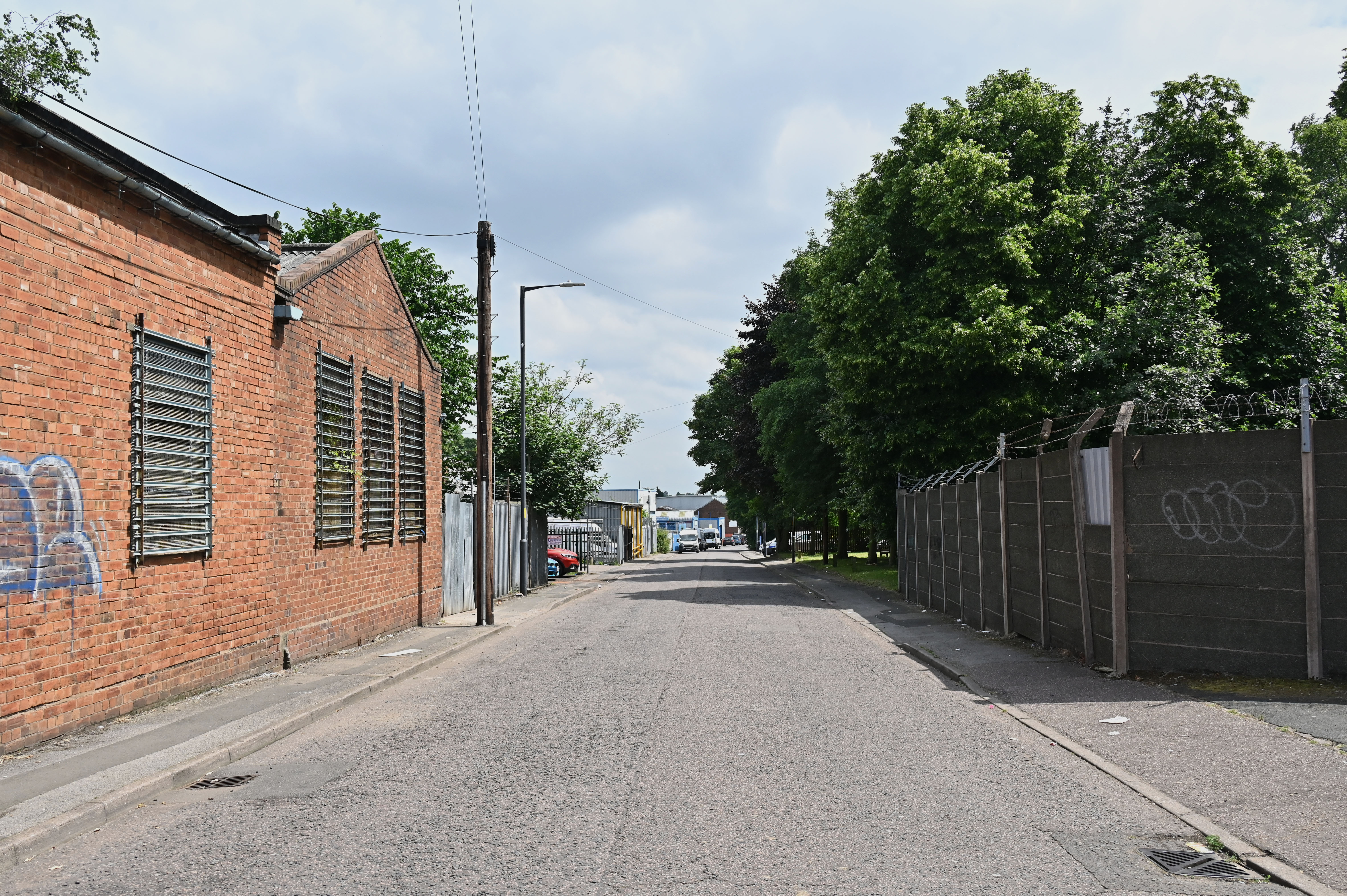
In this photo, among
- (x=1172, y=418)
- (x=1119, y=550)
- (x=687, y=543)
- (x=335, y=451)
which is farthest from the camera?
(x=687, y=543)

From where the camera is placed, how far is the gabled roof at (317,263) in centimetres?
1270

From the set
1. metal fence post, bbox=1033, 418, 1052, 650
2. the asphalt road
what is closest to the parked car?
metal fence post, bbox=1033, 418, 1052, 650

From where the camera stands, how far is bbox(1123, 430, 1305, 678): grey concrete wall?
9266mm

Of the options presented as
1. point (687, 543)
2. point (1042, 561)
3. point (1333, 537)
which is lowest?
point (687, 543)

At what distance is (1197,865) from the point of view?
16.5 feet

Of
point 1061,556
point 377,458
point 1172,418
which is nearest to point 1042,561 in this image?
point 1061,556

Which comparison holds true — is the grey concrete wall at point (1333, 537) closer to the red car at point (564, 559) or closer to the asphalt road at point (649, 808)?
the asphalt road at point (649, 808)

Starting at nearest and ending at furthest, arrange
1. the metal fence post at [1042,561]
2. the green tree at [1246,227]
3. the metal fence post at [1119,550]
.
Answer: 1. the metal fence post at [1119,550]
2. the metal fence post at [1042,561]
3. the green tree at [1246,227]

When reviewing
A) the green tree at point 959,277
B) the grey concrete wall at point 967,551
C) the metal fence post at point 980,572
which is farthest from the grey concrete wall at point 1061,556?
the green tree at point 959,277

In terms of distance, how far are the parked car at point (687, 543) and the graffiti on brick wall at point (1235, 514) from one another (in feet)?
296

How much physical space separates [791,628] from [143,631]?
35.4 feet

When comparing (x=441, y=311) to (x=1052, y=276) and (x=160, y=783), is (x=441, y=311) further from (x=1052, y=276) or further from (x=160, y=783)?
(x=160, y=783)

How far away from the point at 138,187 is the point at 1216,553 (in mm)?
10578

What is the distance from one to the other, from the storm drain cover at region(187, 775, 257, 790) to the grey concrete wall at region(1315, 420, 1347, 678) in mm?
9062
